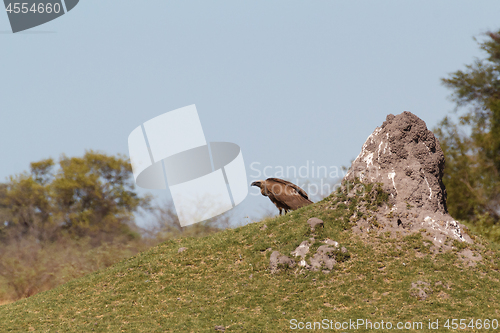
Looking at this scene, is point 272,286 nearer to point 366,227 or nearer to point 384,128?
point 366,227

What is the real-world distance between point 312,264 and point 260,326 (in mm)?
2486

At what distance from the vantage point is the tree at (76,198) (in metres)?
29.3

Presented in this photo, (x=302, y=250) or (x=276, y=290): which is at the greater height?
(x=302, y=250)

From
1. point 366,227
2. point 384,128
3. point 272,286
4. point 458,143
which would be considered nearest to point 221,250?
point 272,286

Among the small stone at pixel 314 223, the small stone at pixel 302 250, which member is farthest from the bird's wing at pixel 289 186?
the small stone at pixel 302 250

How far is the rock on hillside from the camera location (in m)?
11.9

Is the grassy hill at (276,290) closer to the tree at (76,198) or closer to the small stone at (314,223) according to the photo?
the small stone at (314,223)

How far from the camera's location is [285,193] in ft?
49.0

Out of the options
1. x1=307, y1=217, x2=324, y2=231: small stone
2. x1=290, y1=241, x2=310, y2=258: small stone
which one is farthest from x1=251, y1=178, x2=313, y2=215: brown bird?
x1=290, y1=241, x2=310, y2=258: small stone

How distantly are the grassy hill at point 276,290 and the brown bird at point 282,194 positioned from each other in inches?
55.9

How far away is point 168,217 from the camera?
26.5 metres

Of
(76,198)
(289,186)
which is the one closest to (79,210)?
(76,198)

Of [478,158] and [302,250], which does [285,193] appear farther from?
[478,158]

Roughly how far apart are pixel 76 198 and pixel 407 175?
77.7ft
